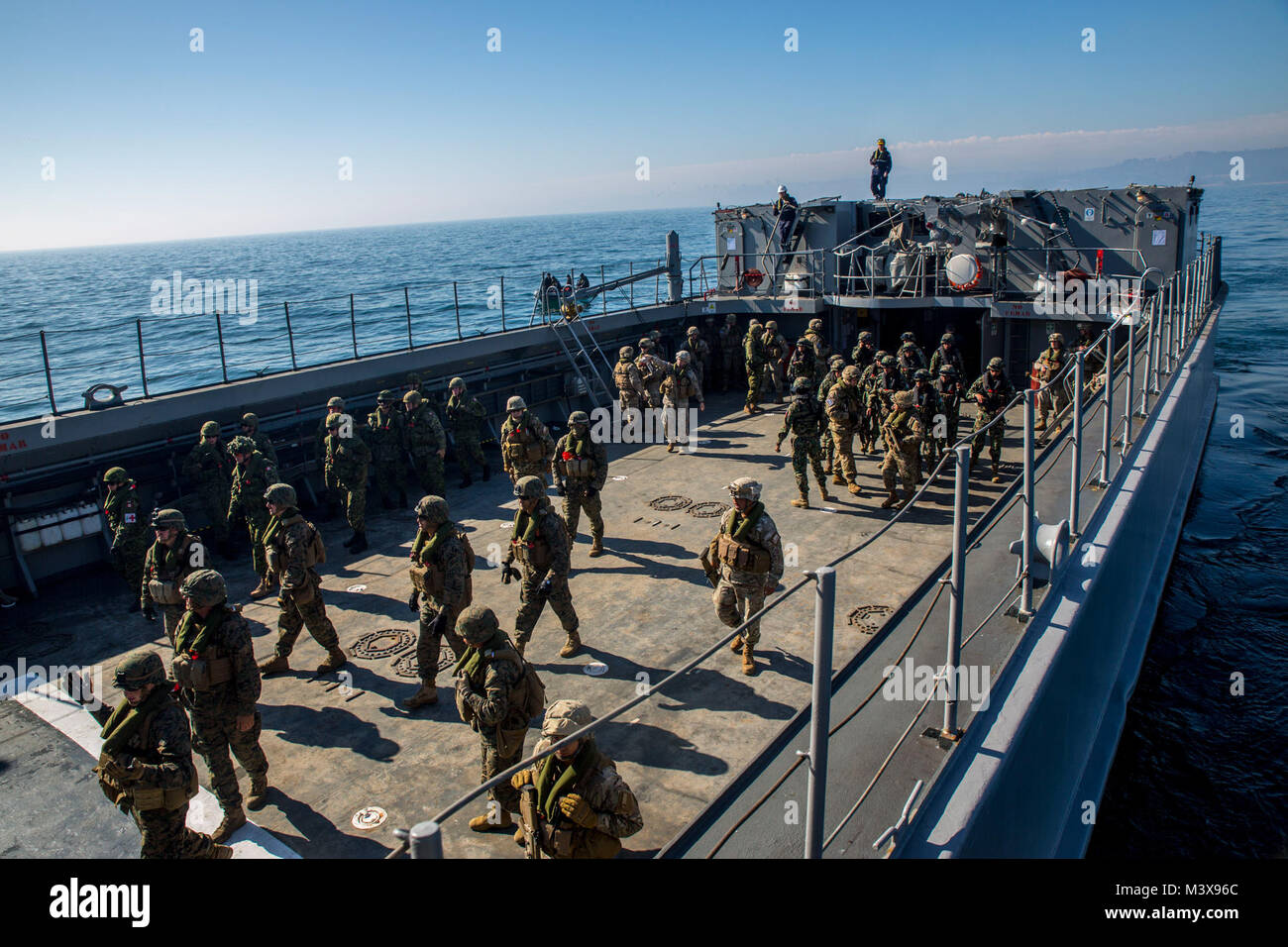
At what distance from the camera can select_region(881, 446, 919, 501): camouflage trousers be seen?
1130 centimetres

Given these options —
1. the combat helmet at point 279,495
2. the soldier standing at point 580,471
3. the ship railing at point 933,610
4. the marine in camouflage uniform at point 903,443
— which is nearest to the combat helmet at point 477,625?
the ship railing at point 933,610

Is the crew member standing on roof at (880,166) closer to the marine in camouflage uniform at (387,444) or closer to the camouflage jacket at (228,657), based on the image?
the marine in camouflage uniform at (387,444)

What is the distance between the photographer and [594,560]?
10.4 metres

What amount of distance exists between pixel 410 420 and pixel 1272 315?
36216mm

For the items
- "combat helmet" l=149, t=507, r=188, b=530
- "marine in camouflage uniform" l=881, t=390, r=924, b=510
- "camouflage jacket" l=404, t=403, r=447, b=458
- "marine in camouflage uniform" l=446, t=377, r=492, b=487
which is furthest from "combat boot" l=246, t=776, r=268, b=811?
"marine in camouflage uniform" l=881, t=390, r=924, b=510

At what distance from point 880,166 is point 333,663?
60.6ft

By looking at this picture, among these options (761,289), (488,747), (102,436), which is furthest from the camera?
(761,289)

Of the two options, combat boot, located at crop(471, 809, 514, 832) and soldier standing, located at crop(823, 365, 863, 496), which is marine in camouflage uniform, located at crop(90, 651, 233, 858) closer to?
combat boot, located at crop(471, 809, 514, 832)

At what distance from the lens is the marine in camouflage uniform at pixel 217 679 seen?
564 cm

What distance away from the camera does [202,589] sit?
5.65 metres

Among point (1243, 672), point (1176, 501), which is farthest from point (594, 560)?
point (1176, 501)

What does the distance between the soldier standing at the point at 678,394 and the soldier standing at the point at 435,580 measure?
8136 millimetres

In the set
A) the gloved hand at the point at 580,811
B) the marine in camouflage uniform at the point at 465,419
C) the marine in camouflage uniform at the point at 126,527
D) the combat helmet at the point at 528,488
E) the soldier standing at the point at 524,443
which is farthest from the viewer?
the marine in camouflage uniform at the point at 465,419
